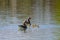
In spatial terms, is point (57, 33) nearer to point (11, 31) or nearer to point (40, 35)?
point (40, 35)

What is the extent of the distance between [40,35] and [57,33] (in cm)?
35

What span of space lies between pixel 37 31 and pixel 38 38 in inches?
22.6

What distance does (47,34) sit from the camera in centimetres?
458

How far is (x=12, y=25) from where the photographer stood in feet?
17.6

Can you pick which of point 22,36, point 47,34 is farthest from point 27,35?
point 47,34

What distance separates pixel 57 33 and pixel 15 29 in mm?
937

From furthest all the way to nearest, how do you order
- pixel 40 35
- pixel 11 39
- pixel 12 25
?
pixel 12 25 → pixel 40 35 → pixel 11 39

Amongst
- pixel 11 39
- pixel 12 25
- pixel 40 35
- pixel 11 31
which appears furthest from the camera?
pixel 12 25

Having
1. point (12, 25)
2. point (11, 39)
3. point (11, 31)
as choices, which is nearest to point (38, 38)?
point (11, 39)

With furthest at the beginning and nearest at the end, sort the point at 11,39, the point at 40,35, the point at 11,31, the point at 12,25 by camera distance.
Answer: the point at 12,25 < the point at 11,31 < the point at 40,35 < the point at 11,39

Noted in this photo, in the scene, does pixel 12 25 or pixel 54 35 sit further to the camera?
pixel 12 25

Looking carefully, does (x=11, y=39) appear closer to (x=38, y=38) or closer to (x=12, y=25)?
(x=38, y=38)

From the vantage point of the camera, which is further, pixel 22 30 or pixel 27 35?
pixel 22 30

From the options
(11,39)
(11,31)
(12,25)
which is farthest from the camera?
(12,25)
